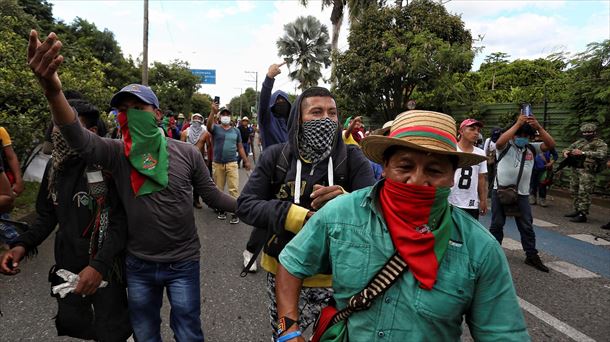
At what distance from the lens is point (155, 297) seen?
2195mm

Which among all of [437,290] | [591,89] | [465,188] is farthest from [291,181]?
[591,89]

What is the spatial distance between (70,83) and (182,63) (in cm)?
3361

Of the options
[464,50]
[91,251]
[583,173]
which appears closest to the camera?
[91,251]

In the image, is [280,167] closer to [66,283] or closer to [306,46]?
[66,283]

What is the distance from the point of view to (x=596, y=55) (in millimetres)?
8820

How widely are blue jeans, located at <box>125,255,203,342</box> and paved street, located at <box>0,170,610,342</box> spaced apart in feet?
3.06

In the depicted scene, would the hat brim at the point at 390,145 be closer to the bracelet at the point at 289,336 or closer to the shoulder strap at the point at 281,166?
the shoulder strap at the point at 281,166

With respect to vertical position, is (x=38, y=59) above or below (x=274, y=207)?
above

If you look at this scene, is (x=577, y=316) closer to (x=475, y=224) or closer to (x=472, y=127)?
(x=472, y=127)

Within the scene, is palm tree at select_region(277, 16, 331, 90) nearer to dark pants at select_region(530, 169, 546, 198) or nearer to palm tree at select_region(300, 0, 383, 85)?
palm tree at select_region(300, 0, 383, 85)

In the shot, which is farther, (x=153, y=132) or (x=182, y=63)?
(x=182, y=63)

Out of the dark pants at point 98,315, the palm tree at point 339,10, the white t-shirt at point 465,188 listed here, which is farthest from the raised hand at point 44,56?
the palm tree at point 339,10

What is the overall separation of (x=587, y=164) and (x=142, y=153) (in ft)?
27.7

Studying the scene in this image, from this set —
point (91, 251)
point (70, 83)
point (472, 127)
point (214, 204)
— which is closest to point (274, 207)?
point (214, 204)
